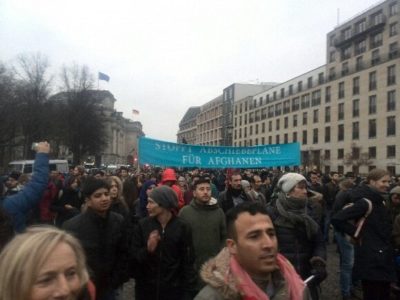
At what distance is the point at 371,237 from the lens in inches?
182

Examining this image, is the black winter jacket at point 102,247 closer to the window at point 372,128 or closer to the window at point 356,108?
the window at point 372,128

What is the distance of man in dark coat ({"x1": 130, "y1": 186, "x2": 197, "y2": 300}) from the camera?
170 inches

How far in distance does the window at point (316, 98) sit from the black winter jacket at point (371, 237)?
60567mm

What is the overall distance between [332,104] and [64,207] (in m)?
55.9

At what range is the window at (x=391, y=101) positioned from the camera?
4869cm

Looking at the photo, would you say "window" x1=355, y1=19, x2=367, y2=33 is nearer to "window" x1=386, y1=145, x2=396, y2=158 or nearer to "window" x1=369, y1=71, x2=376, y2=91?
"window" x1=369, y1=71, x2=376, y2=91

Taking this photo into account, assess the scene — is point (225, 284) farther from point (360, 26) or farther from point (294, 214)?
point (360, 26)

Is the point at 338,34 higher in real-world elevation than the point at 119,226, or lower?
higher

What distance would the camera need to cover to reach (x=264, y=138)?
263ft

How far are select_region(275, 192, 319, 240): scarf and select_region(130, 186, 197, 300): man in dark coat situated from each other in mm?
980

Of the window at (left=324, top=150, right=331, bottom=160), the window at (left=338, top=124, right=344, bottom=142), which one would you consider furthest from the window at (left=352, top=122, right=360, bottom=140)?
the window at (left=324, top=150, right=331, bottom=160)

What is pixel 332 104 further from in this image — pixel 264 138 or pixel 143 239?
pixel 143 239

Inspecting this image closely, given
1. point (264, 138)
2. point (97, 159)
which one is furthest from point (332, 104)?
point (97, 159)

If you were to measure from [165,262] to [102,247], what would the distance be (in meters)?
0.63
